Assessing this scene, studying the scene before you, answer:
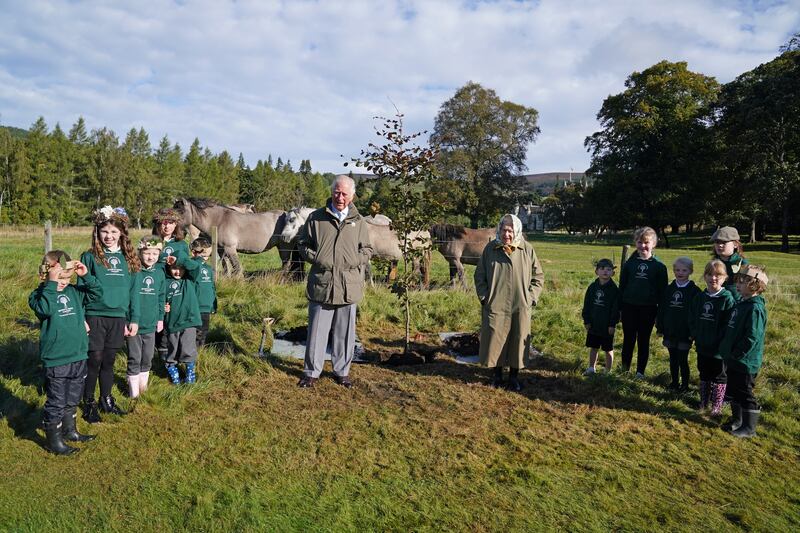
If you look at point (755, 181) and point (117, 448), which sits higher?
point (755, 181)

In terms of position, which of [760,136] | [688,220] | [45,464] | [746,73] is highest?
[746,73]

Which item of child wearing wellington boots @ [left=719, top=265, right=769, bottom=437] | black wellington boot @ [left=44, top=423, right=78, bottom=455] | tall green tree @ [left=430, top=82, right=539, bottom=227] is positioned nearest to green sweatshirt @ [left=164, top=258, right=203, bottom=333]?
black wellington boot @ [left=44, top=423, right=78, bottom=455]

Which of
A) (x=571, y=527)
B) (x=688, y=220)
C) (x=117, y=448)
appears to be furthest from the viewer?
(x=688, y=220)

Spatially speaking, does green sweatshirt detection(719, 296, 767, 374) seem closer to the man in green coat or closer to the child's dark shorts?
the child's dark shorts

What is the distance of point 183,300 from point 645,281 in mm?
4847

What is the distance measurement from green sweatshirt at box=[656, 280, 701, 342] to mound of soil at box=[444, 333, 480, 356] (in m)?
2.23

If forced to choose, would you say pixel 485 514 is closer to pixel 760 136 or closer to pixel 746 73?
pixel 760 136

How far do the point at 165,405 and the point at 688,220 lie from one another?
121 feet

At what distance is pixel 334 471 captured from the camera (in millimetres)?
3621

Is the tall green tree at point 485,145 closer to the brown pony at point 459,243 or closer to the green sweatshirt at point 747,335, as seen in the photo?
the brown pony at point 459,243

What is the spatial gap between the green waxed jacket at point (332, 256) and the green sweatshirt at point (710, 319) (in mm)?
3233

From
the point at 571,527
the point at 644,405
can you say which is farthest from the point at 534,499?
the point at 644,405

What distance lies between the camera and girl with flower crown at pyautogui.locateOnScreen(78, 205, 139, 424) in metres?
4.22

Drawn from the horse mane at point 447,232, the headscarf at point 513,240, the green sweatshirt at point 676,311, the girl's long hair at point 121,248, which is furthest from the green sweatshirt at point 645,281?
the horse mane at point 447,232
